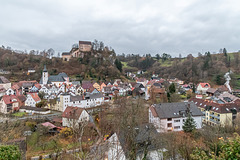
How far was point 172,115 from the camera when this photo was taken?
79.0ft

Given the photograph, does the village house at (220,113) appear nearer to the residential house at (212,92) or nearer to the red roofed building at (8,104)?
the residential house at (212,92)

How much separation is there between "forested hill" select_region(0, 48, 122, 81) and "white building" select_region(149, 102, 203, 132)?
139ft

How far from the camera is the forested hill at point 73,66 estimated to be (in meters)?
64.2

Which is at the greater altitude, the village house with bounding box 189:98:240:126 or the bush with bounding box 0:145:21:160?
the bush with bounding box 0:145:21:160

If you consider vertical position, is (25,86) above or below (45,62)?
below

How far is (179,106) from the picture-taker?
25391 mm

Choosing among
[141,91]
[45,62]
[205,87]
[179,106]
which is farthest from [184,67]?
[45,62]

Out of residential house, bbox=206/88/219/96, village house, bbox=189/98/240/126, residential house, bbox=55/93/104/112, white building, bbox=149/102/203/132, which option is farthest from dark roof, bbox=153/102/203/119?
residential house, bbox=206/88/219/96

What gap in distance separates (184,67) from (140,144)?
7297cm

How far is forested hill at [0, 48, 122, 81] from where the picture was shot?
2526 inches

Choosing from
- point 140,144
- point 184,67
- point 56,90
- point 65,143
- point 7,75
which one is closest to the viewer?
point 140,144

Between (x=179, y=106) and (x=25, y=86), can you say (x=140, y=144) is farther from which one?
(x=25, y=86)

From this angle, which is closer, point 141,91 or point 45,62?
point 141,91

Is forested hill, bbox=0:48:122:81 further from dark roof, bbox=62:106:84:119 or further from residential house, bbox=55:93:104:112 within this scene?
dark roof, bbox=62:106:84:119
